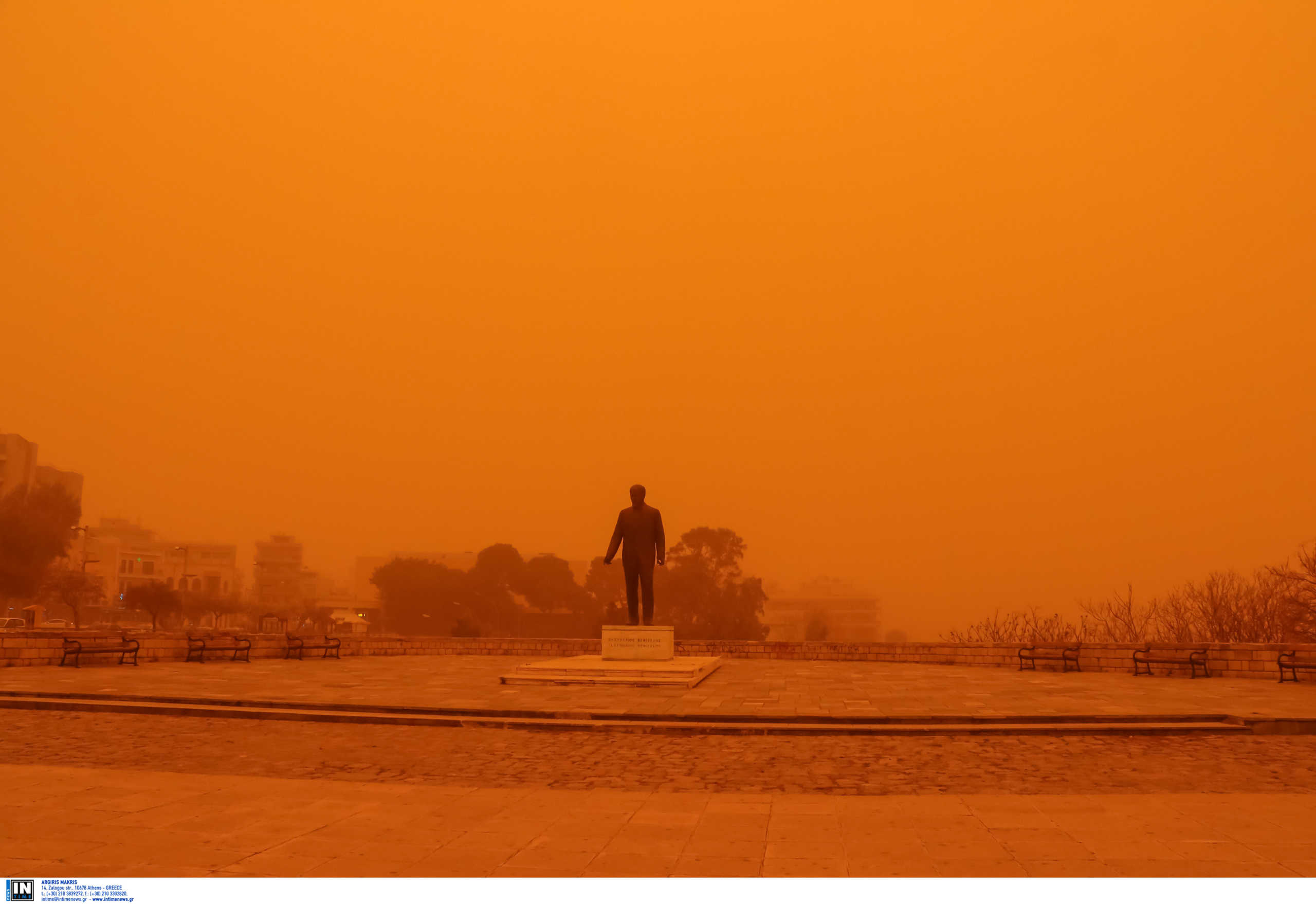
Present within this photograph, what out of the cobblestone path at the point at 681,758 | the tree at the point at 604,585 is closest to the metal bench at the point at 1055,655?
the cobblestone path at the point at 681,758

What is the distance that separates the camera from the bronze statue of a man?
56.3 feet

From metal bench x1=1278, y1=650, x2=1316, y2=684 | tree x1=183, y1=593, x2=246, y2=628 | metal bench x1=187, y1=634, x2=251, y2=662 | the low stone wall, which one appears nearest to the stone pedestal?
the low stone wall

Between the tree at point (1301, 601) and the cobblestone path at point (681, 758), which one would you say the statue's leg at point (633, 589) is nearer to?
the cobblestone path at point (681, 758)

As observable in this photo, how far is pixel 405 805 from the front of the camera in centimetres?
646

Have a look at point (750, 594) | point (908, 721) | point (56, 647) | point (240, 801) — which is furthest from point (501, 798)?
point (750, 594)

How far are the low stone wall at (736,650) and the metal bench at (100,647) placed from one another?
176 millimetres

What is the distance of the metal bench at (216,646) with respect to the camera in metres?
19.3

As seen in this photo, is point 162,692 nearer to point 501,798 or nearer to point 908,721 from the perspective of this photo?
point 501,798

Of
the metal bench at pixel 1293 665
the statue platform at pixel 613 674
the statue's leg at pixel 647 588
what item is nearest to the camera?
the statue platform at pixel 613 674

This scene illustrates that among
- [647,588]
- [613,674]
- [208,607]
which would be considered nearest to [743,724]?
[613,674]

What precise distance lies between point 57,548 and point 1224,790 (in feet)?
156

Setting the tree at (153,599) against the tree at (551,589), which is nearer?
the tree at (153,599)

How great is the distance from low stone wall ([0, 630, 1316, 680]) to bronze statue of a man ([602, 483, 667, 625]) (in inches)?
206

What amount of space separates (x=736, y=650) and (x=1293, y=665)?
11.7 metres
